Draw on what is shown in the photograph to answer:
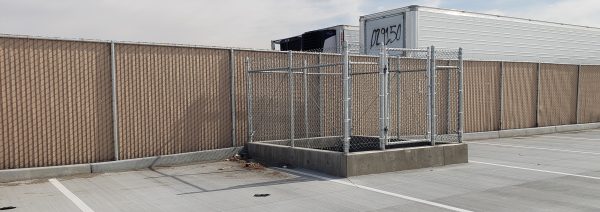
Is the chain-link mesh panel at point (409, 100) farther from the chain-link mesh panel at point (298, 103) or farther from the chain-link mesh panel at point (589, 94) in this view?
the chain-link mesh panel at point (589, 94)

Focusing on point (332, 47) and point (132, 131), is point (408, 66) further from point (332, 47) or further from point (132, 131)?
point (132, 131)

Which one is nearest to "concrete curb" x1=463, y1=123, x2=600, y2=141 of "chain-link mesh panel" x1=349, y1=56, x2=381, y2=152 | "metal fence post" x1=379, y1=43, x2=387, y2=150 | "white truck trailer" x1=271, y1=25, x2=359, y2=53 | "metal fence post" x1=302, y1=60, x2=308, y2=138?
"chain-link mesh panel" x1=349, y1=56, x2=381, y2=152

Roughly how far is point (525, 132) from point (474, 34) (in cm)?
396

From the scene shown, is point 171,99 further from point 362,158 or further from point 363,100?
point 363,100

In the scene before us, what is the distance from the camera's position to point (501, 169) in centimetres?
1028

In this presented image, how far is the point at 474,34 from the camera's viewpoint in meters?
18.5

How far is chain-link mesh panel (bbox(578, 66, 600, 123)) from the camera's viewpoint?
20781 millimetres

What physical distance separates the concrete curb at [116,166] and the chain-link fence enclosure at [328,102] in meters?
1.06

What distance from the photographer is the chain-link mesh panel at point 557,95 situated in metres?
19.3

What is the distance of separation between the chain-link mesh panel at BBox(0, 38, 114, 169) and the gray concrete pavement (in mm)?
726

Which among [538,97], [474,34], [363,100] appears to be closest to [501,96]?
[538,97]

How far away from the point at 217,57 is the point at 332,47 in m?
8.37

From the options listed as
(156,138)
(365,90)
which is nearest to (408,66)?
(365,90)

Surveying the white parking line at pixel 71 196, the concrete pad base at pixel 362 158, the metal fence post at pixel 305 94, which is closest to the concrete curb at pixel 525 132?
the metal fence post at pixel 305 94
